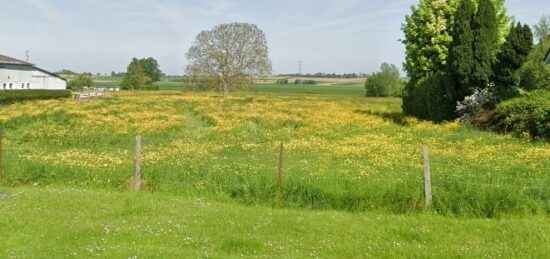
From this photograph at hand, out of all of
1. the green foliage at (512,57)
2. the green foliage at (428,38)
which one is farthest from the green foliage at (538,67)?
the green foliage at (428,38)

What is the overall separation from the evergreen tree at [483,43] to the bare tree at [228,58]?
52108mm

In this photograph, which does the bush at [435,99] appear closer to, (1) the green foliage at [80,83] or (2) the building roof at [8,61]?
(2) the building roof at [8,61]

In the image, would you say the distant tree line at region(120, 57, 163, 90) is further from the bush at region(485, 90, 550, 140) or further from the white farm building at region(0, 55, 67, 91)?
the bush at region(485, 90, 550, 140)

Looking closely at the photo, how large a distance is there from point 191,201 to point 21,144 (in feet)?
39.2

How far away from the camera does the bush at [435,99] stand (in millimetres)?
27837

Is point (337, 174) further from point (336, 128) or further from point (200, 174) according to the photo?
point (336, 128)

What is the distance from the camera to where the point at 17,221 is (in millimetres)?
7324

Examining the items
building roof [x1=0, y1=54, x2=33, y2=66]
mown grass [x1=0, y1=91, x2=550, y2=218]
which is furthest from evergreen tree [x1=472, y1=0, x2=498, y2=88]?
building roof [x1=0, y1=54, x2=33, y2=66]

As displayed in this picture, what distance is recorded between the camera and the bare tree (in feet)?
250

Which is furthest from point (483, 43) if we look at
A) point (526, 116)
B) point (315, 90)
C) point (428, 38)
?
point (315, 90)

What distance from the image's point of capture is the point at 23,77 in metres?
76.4

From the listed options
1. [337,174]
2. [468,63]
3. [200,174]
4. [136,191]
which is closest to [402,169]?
[337,174]

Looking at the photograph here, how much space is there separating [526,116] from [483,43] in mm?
8050

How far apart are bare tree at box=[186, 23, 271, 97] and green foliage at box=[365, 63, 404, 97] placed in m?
45.4
